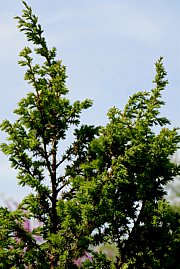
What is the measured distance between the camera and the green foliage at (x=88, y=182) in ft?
31.3

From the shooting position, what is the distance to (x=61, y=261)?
9.49 metres

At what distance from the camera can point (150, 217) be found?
9.80 meters

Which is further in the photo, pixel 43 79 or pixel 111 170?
pixel 43 79

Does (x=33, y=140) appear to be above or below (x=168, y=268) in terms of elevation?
above

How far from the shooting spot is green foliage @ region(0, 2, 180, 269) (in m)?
9.54

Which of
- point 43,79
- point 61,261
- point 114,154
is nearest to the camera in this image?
point 61,261

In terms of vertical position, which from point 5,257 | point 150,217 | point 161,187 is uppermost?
point 161,187

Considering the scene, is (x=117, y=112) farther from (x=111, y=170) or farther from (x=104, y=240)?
(x=104, y=240)

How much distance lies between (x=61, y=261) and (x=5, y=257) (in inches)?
47.2

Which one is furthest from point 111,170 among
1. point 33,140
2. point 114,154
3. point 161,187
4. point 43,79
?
point 43,79

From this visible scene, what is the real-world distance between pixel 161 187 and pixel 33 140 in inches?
112

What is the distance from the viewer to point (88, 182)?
9.59 m

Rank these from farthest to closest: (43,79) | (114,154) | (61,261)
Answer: (43,79), (114,154), (61,261)

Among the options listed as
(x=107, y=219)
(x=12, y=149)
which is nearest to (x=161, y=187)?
(x=107, y=219)
